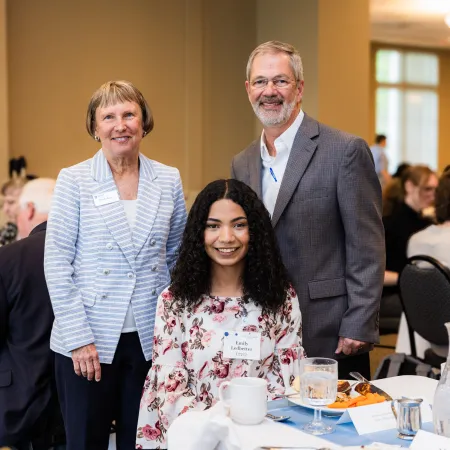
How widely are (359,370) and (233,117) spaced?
198 inches

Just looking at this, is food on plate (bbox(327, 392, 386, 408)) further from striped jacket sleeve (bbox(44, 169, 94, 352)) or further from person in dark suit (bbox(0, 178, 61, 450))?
person in dark suit (bbox(0, 178, 61, 450))

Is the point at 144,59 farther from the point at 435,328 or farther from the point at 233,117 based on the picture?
the point at 435,328

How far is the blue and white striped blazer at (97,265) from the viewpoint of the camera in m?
2.41

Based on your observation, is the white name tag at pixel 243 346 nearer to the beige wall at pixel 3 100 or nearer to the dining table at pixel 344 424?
the dining table at pixel 344 424

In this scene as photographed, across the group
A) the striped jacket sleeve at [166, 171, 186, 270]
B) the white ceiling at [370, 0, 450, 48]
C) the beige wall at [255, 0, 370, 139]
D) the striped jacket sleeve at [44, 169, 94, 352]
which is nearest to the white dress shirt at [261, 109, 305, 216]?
the striped jacket sleeve at [166, 171, 186, 270]

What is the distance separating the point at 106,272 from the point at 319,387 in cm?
95

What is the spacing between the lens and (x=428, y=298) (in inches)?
146

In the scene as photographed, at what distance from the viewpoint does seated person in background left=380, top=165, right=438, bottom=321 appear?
514cm

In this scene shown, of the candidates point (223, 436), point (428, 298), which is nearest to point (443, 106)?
point (428, 298)

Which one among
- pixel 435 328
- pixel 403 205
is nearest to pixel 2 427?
pixel 435 328

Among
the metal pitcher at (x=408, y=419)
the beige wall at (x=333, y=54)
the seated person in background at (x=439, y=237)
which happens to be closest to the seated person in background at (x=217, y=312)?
Answer: the metal pitcher at (x=408, y=419)

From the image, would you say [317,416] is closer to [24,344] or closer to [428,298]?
[24,344]

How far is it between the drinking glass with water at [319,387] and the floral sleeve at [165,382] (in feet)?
1.59

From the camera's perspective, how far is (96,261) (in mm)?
2453
